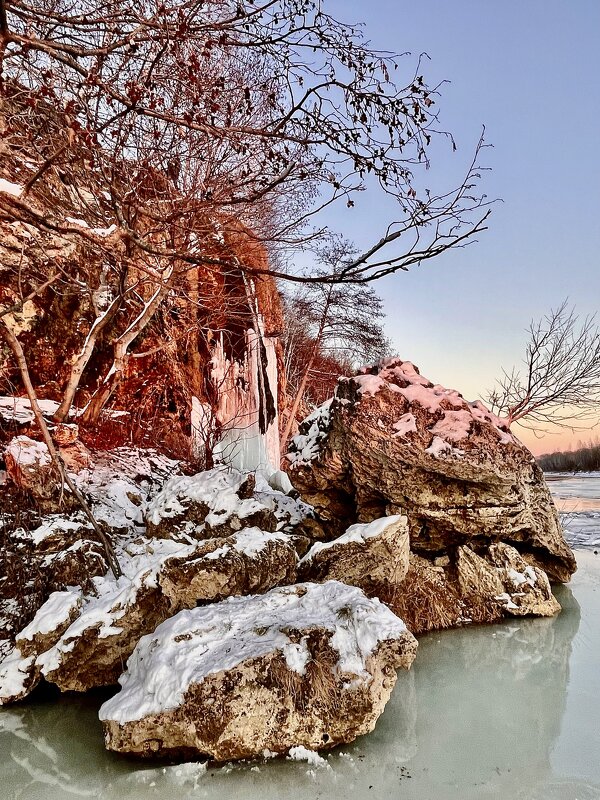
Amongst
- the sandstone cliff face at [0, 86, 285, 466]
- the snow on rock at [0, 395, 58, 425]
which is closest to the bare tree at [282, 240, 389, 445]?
the sandstone cliff face at [0, 86, 285, 466]

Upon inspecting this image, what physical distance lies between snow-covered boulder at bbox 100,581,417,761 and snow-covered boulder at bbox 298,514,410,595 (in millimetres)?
1205

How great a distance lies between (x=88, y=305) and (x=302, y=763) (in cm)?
692

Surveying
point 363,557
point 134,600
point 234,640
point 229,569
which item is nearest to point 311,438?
point 363,557

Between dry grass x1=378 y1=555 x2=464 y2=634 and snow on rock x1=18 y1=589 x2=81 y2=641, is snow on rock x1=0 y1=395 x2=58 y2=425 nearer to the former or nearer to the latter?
snow on rock x1=18 y1=589 x2=81 y2=641

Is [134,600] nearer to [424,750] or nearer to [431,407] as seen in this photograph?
[424,750]

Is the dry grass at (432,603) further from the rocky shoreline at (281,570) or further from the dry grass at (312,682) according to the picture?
the dry grass at (312,682)

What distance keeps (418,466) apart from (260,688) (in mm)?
2909

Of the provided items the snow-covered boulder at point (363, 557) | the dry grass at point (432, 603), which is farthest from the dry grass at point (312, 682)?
the dry grass at point (432, 603)

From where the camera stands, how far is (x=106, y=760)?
2881 mm

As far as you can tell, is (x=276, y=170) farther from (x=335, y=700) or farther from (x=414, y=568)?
(x=414, y=568)

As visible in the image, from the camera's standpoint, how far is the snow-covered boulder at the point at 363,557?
4531 millimetres

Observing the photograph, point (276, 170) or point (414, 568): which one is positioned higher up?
point (276, 170)

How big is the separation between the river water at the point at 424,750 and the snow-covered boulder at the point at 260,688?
4.7 inches

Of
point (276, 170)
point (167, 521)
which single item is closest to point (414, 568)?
point (167, 521)
